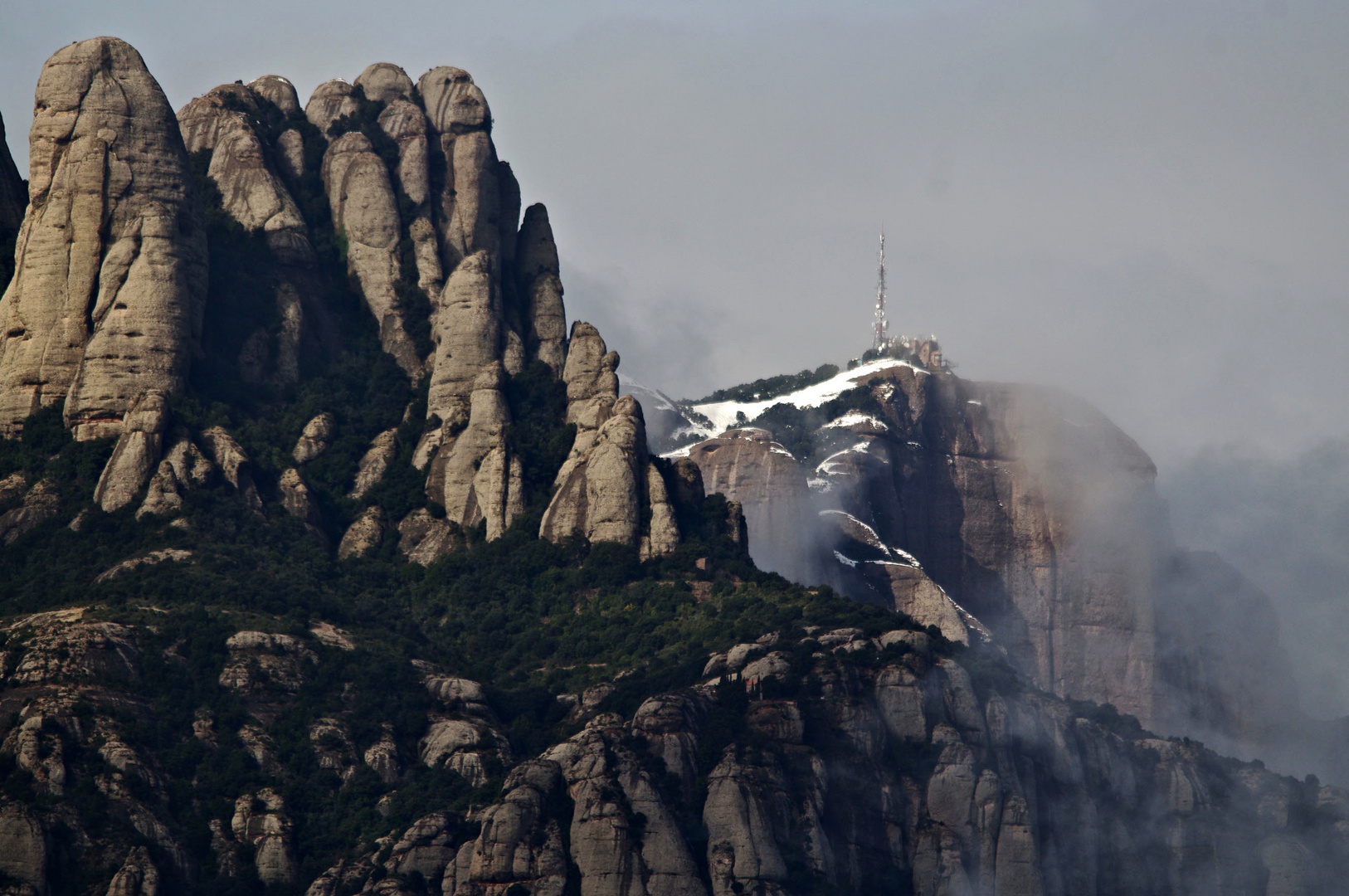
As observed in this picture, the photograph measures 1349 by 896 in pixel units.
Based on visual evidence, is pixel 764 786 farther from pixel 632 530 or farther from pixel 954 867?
pixel 632 530

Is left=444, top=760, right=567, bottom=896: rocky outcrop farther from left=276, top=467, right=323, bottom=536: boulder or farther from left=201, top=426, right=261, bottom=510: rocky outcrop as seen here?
left=276, top=467, right=323, bottom=536: boulder

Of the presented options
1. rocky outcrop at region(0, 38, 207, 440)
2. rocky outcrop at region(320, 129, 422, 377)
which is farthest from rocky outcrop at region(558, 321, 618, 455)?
rocky outcrop at region(0, 38, 207, 440)

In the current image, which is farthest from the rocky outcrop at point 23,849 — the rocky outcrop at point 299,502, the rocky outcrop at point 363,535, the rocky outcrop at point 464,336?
the rocky outcrop at point 464,336

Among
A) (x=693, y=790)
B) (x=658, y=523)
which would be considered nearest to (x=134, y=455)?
(x=658, y=523)

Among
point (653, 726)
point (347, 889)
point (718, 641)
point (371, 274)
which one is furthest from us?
point (371, 274)

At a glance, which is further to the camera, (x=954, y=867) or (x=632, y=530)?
(x=632, y=530)

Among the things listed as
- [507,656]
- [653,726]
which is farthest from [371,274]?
[653,726]
